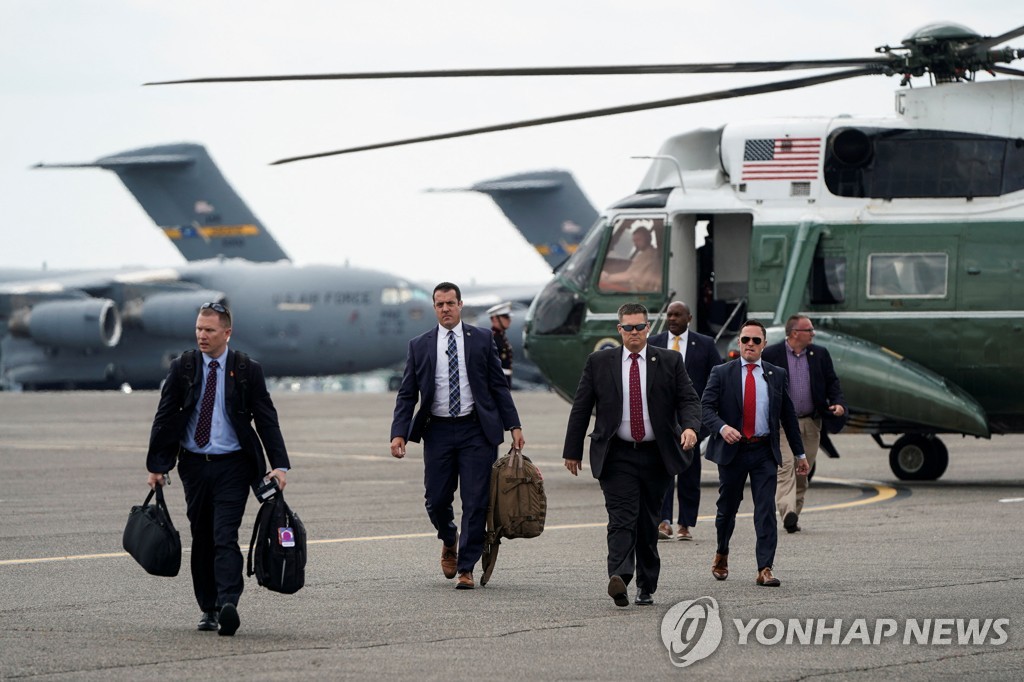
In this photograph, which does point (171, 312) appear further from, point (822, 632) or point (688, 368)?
point (822, 632)

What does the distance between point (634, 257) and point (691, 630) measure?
10.5 meters

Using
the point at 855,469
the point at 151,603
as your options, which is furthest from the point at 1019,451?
the point at 151,603

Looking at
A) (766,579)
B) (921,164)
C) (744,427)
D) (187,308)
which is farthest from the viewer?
(187,308)

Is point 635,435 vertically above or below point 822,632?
above

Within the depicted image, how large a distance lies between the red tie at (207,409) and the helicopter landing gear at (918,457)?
36.8 ft

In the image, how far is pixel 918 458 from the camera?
1825cm

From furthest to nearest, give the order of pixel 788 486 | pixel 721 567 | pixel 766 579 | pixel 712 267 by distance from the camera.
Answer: pixel 712 267
pixel 788 486
pixel 721 567
pixel 766 579

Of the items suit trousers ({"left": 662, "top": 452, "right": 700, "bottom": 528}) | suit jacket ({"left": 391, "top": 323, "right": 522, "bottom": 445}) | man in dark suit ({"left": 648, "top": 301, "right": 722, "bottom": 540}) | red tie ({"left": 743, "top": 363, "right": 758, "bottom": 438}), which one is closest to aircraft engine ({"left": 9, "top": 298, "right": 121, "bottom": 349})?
man in dark suit ({"left": 648, "top": 301, "right": 722, "bottom": 540})

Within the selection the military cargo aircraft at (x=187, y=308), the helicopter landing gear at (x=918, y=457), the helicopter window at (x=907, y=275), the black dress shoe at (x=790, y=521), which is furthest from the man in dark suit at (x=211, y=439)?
the military cargo aircraft at (x=187, y=308)

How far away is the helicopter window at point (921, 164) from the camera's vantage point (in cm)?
1758

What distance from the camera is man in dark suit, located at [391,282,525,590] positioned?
404 inches

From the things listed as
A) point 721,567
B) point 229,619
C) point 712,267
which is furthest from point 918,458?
point 229,619

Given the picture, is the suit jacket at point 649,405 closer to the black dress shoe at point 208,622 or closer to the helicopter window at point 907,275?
the black dress shoe at point 208,622

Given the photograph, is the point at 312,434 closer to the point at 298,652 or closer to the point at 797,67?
the point at 797,67
